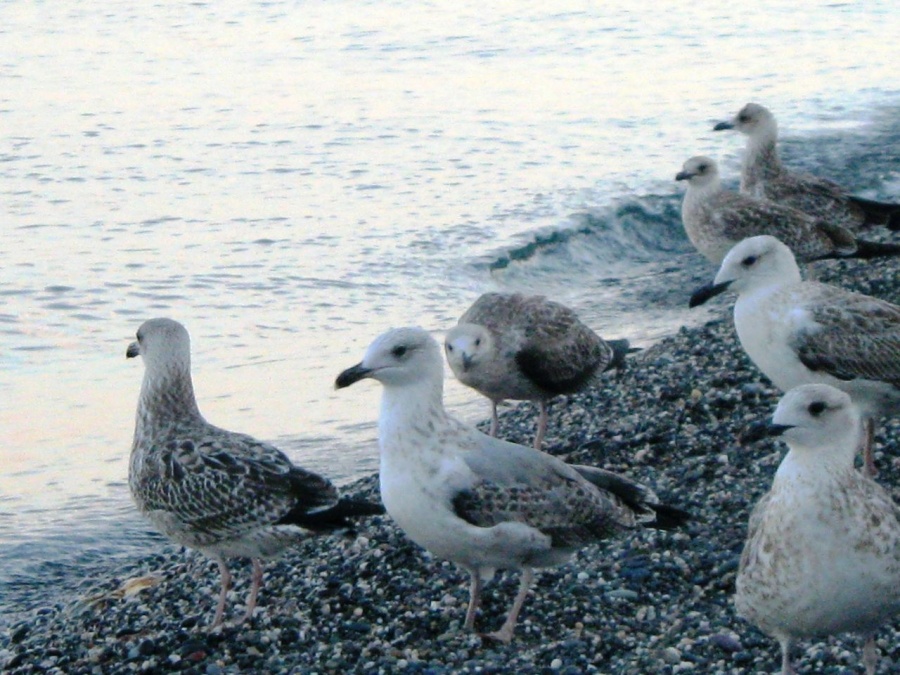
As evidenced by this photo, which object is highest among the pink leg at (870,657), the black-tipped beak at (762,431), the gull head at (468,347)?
the black-tipped beak at (762,431)

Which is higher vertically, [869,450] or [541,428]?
[869,450]

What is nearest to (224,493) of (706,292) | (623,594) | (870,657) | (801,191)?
(623,594)

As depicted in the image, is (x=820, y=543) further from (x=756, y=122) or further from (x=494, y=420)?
(x=756, y=122)

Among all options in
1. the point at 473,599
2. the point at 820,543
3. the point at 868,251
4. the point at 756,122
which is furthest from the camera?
the point at 756,122

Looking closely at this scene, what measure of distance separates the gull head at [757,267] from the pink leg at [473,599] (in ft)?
8.25

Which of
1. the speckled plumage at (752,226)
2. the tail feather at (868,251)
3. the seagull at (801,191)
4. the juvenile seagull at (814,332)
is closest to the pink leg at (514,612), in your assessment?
the juvenile seagull at (814,332)

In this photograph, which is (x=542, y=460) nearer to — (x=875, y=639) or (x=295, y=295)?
(x=875, y=639)

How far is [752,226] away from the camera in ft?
38.2

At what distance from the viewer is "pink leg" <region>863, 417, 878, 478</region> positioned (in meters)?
7.95

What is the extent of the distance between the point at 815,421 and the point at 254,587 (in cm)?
285

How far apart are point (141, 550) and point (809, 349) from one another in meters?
4.16

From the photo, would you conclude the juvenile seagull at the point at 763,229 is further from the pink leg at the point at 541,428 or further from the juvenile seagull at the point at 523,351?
the pink leg at the point at 541,428

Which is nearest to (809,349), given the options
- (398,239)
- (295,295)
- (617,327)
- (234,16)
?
(617,327)

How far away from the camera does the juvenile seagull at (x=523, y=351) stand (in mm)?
8992
